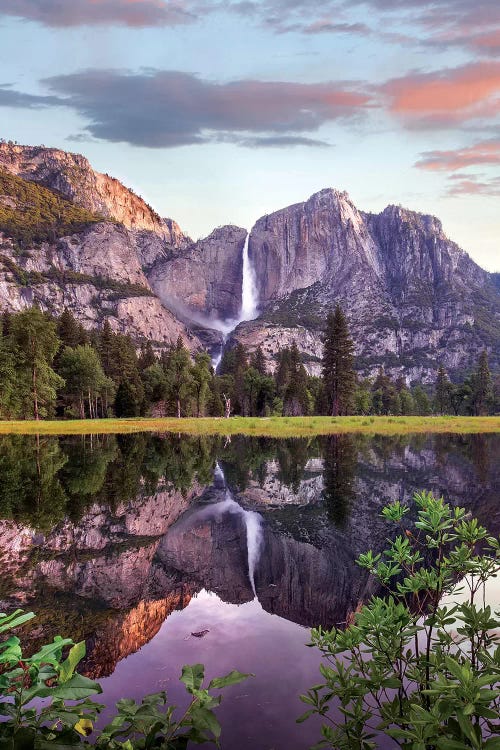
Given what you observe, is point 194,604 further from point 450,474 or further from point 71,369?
point 71,369

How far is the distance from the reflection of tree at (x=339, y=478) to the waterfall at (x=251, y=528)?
1802 millimetres

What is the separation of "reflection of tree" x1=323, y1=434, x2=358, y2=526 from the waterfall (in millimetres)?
1802

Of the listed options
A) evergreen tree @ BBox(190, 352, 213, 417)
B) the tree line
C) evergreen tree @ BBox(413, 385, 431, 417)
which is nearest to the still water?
the tree line

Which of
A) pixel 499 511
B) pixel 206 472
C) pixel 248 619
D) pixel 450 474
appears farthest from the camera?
pixel 206 472

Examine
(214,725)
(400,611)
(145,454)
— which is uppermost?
(400,611)

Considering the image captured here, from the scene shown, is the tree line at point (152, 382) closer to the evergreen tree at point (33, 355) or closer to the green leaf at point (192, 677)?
the evergreen tree at point (33, 355)

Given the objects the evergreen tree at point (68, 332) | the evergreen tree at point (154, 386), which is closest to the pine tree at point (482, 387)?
the evergreen tree at point (154, 386)

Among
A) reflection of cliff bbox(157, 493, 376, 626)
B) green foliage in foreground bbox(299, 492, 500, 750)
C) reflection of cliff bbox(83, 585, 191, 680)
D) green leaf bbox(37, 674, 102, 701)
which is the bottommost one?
reflection of cliff bbox(157, 493, 376, 626)

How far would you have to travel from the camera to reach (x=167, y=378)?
9050 centimetres

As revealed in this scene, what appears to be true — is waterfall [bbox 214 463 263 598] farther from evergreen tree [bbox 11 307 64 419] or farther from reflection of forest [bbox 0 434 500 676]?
evergreen tree [bbox 11 307 64 419]

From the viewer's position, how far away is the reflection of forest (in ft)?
23.3

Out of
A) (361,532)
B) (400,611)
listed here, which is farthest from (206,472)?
(400,611)

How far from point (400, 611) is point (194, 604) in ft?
14.6

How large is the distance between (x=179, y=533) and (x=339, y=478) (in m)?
8.67
